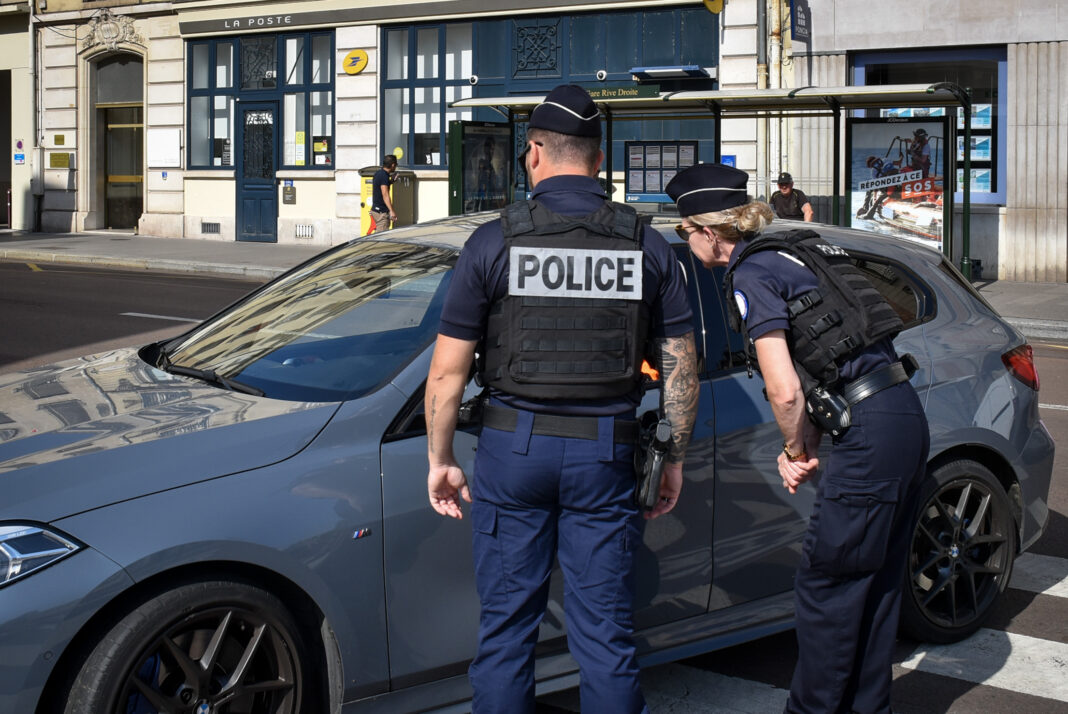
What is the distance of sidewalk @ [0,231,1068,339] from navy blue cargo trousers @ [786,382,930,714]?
36.6 ft

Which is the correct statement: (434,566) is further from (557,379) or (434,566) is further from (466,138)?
(466,138)

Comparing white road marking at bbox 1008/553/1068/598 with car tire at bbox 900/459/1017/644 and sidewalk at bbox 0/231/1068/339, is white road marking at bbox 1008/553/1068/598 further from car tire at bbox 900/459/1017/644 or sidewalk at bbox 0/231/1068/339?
sidewalk at bbox 0/231/1068/339

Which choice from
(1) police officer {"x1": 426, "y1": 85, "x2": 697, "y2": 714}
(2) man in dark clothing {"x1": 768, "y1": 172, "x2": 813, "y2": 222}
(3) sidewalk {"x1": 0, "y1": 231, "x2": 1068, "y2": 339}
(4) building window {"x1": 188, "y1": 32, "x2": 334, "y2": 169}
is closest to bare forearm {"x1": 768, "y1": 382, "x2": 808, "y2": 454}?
(1) police officer {"x1": 426, "y1": 85, "x2": 697, "y2": 714}

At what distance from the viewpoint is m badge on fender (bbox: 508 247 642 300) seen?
309 cm

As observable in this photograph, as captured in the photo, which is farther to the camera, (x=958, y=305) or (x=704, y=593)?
(x=958, y=305)

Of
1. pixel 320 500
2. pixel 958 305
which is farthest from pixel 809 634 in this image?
pixel 958 305

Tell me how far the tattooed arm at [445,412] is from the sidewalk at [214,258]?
39.6ft

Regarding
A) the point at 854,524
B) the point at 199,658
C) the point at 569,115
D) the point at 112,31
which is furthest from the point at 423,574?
the point at 112,31

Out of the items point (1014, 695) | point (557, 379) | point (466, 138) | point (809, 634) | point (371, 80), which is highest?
point (371, 80)

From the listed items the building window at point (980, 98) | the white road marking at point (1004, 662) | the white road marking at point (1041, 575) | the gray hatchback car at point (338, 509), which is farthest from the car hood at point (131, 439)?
the building window at point (980, 98)

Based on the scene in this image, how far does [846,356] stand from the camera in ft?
11.3

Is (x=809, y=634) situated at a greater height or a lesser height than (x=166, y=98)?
lesser

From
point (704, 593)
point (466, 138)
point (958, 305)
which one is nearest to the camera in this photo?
point (704, 593)

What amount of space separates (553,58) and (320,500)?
66.1ft
